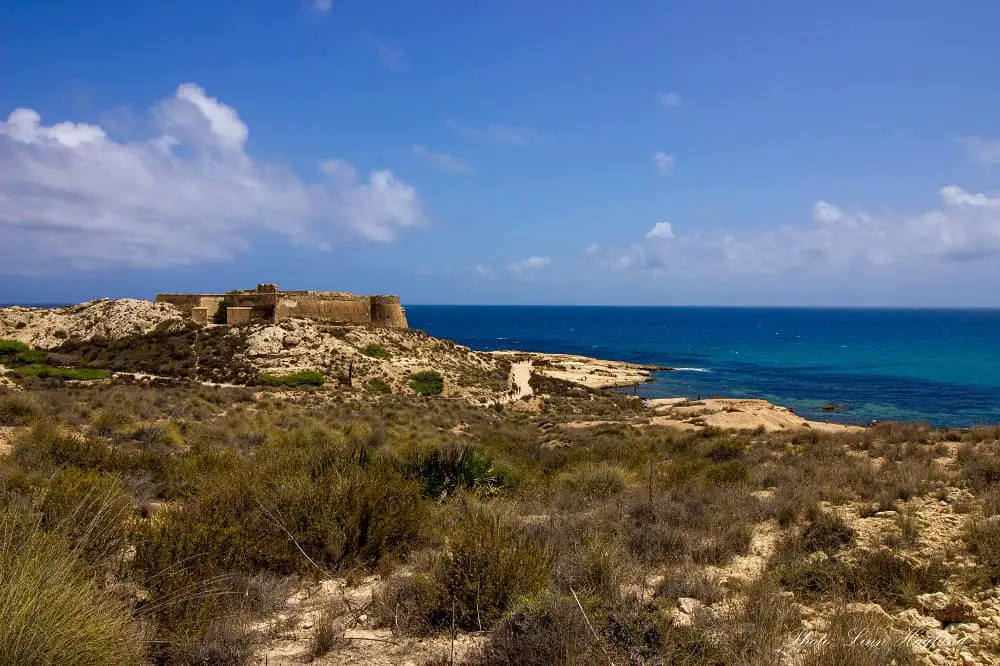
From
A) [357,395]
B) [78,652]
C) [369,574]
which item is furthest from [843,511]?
[357,395]

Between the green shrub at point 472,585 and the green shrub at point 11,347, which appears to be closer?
the green shrub at point 472,585

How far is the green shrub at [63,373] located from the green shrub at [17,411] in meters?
12.8

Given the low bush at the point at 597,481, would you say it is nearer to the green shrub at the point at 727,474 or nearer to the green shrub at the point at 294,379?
the green shrub at the point at 727,474

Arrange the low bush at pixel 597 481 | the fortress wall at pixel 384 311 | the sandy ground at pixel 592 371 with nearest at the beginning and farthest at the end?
1. the low bush at pixel 597 481
2. the fortress wall at pixel 384 311
3. the sandy ground at pixel 592 371

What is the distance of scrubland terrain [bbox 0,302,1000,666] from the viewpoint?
12.4ft

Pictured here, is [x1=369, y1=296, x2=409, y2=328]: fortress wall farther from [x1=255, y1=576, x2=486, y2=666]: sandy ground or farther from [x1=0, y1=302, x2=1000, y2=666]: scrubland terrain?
[x1=255, y1=576, x2=486, y2=666]: sandy ground

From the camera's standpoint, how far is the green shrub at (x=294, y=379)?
28.7 metres

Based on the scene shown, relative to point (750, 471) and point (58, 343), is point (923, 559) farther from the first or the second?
point (58, 343)

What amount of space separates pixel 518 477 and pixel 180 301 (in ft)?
127

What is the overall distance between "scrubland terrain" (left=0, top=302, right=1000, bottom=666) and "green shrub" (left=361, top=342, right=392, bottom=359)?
25.3 meters

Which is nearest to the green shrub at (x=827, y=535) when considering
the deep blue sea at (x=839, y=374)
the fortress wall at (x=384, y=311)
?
the deep blue sea at (x=839, y=374)

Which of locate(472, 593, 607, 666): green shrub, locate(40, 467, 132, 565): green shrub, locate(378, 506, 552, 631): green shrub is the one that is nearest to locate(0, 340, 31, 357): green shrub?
locate(40, 467, 132, 565): green shrub

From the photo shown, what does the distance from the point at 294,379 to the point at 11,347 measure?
55.8 feet

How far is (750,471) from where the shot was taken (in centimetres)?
1076
